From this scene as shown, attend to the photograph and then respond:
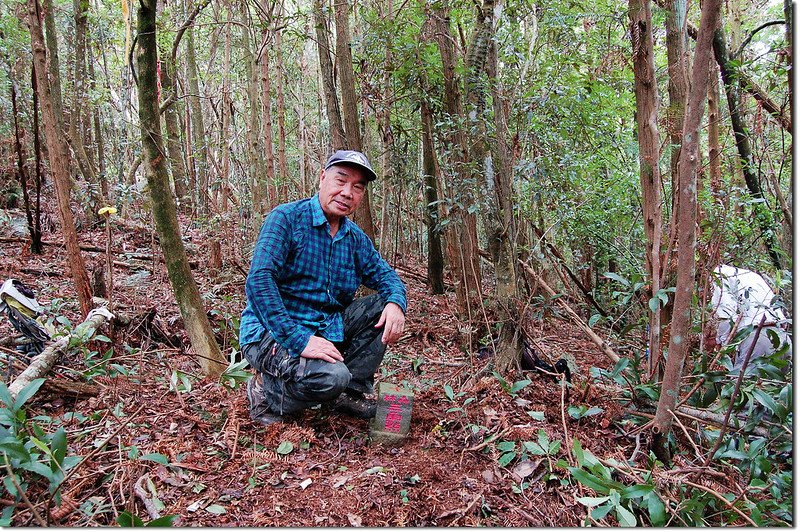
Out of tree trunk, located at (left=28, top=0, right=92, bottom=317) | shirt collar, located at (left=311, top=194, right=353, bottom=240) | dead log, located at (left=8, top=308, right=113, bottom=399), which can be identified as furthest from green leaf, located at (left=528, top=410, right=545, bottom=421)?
tree trunk, located at (left=28, top=0, right=92, bottom=317)

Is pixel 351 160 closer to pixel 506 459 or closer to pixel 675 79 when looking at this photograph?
pixel 506 459

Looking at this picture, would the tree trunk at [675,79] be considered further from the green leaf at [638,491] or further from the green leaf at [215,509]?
the green leaf at [215,509]

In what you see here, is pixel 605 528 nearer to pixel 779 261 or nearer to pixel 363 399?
pixel 363 399

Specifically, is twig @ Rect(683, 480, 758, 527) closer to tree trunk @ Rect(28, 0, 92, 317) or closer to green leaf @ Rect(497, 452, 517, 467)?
green leaf @ Rect(497, 452, 517, 467)

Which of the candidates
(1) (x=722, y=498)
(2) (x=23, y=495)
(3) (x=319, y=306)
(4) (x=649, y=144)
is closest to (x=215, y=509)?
(2) (x=23, y=495)

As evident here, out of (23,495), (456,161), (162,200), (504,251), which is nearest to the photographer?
(23,495)

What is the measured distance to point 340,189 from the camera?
2.80 metres

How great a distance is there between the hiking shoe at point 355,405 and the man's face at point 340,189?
1.10m

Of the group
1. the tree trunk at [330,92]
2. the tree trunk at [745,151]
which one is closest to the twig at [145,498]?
the tree trunk at [330,92]

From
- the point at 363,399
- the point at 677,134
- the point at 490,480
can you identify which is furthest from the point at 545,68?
the point at 490,480

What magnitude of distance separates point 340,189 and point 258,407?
52.5 inches

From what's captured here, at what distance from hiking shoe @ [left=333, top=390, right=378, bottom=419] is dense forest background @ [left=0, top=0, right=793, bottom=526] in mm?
571

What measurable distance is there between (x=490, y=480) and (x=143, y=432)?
181 centimetres

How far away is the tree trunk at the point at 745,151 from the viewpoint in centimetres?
500
